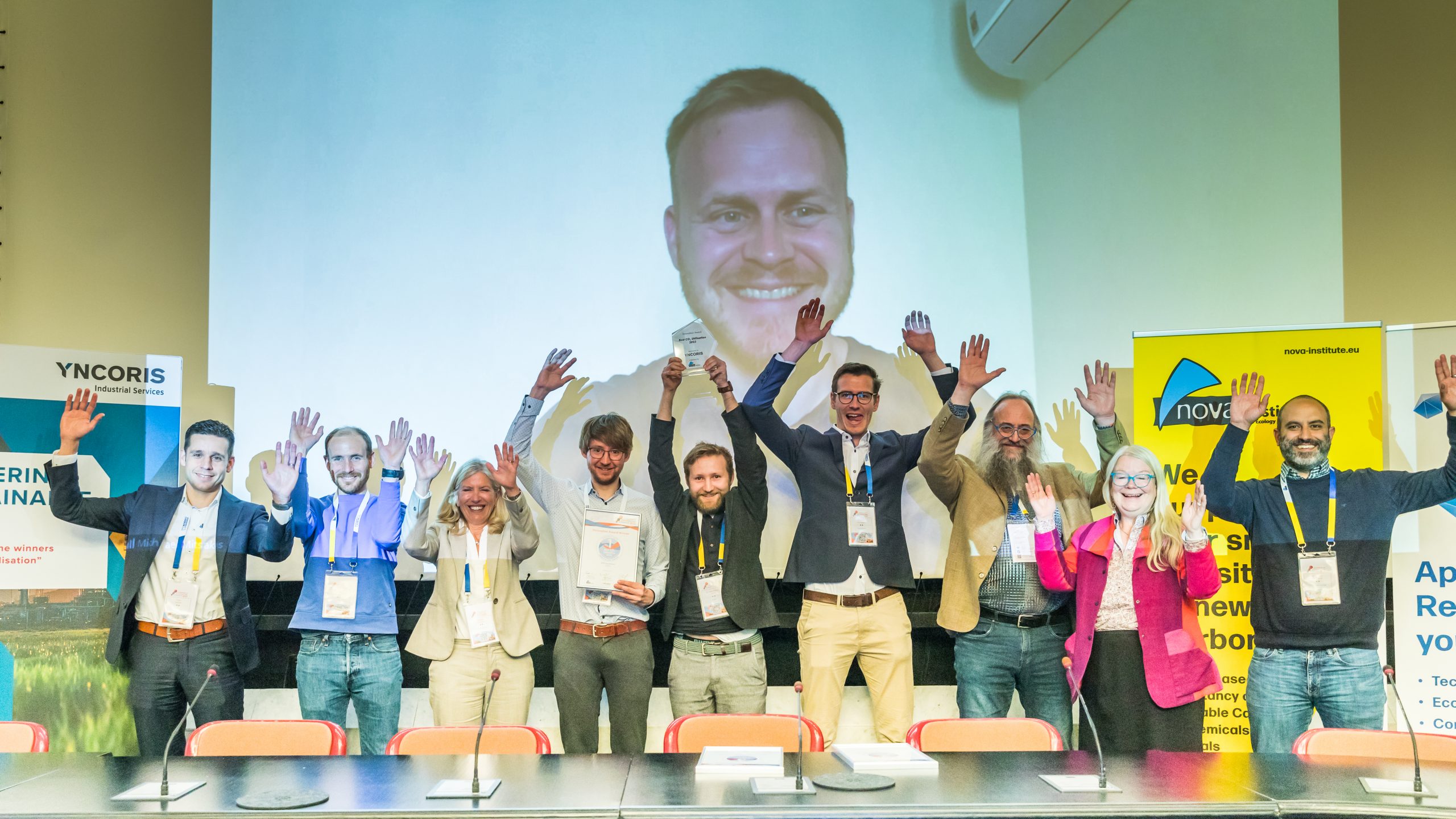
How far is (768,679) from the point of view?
468 cm

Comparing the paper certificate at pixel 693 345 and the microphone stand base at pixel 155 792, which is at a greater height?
the paper certificate at pixel 693 345

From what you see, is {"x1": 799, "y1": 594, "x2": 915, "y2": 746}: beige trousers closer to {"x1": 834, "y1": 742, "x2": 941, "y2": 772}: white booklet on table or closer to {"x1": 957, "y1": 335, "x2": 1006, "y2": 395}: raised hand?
{"x1": 957, "y1": 335, "x2": 1006, "y2": 395}: raised hand

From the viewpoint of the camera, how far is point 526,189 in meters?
4.94

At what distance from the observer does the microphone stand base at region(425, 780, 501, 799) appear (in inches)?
99.1

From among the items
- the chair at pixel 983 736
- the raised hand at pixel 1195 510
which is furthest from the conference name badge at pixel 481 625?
the raised hand at pixel 1195 510

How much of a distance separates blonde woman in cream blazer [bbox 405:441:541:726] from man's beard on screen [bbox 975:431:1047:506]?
211 cm

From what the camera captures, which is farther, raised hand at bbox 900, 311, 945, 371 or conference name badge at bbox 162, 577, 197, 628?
raised hand at bbox 900, 311, 945, 371

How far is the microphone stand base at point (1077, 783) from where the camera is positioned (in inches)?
101

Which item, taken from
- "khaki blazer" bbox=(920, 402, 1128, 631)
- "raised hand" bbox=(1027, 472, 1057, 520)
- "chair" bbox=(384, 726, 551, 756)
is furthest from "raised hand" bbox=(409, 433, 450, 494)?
"raised hand" bbox=(1027, 472, 1057, 520)

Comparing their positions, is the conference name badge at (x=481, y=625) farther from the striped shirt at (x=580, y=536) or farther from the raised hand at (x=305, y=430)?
the raised hand at (x=305, y=430)

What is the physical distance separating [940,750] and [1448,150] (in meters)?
4.17

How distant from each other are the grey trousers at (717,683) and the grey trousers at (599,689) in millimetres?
153

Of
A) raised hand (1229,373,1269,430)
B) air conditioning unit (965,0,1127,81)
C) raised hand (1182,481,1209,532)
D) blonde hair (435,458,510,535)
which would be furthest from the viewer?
air conditioning unit (965,0,1127,81)

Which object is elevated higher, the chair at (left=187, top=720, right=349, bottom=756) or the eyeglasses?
the eyeglasses
